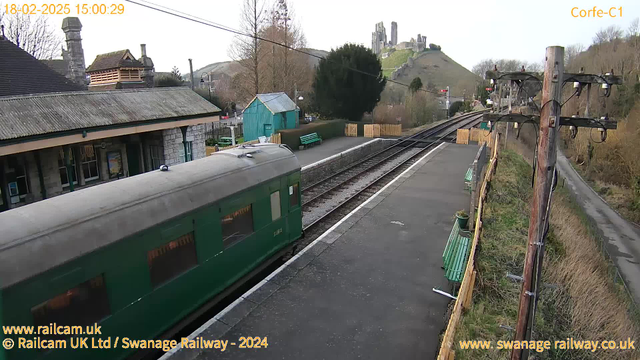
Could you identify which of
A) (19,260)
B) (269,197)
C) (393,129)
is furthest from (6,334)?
(393,129)

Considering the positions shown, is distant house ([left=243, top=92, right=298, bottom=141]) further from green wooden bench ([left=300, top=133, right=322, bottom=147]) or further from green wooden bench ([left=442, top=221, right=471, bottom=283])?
green wooden bench ([left=442, top=221, right=471, bottom=283])

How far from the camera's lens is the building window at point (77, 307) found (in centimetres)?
463

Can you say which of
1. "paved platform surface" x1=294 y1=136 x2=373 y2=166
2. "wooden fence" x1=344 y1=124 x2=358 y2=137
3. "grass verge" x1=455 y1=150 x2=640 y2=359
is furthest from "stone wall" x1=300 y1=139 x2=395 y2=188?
"grass verge" x1=455 y1=150 x2=640 y2=359

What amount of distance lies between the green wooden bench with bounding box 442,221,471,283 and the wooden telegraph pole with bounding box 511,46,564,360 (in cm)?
256

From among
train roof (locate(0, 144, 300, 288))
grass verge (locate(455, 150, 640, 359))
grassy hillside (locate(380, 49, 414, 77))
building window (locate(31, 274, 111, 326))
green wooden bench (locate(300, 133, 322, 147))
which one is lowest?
grass verge (locate(455, 150, 640, 359))

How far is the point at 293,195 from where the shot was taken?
987 centimetres

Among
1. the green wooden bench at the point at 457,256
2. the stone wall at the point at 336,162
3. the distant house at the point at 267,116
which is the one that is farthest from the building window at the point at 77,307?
the distant house at the point at 267,116

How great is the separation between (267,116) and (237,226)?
19.9m

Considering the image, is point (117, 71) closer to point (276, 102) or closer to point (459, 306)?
point (276, 102)

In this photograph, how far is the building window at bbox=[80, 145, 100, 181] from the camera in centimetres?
1277

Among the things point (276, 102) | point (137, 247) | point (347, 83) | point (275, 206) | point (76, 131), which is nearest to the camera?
point (137, 247)

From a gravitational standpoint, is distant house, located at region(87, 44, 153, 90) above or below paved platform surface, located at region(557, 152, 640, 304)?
above

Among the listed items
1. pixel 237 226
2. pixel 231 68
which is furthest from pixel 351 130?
pixel 231 68

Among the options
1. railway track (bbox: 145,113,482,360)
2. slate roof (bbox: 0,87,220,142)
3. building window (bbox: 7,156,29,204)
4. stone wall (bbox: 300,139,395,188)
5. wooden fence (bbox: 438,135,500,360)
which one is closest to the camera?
wooden fence (bbox: 438,135,500,360)
